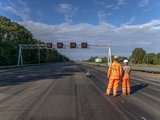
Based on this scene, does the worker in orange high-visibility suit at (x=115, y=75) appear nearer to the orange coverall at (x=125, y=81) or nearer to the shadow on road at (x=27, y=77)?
the orange coverall at (x=125, y=81)

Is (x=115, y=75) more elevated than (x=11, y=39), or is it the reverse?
(x=11, y=39)

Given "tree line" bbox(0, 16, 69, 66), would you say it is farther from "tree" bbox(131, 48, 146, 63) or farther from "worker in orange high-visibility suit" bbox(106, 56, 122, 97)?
"tree" bbox(131, 48, 146, 63)

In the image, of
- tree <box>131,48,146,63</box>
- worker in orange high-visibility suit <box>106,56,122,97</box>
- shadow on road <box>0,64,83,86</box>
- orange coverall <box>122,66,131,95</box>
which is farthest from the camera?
tree <box>131,48,146,63</box>

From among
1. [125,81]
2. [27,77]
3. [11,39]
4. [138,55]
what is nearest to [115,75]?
[125,81]

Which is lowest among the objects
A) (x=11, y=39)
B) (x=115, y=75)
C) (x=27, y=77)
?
(x=27, y=77)

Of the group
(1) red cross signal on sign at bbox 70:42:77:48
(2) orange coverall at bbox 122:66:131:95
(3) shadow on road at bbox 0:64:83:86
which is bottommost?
(3) shadow on road at bbox 0:64:83:86

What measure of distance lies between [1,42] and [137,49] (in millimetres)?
134254

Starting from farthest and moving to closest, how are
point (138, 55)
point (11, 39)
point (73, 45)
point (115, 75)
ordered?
point (138, 55) < point (11, 39) < point (73, 45) < point (115, 75)

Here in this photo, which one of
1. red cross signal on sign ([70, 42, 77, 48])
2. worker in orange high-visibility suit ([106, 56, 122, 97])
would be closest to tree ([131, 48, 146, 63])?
red cross signal on sign ([70, 42, 77, 48])

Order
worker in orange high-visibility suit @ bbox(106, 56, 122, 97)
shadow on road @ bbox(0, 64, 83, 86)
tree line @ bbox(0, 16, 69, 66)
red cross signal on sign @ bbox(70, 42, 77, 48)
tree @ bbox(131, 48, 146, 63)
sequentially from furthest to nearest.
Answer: tree @ bbox(131, 48, 146, 63) → red cross signal on sign @ bbox(70, 42, 77, 48) → tree line @ bbox(0, 16, 69, 66) → shadow on road @ bbox(0, 64, 83, 86) → worker in orange high-visibility suit @ bbox(106, 56, 122, 97)

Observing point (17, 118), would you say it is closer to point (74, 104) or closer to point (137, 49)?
point (74, 104)

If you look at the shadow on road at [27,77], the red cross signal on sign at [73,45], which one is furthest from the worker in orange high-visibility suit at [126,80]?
the red cross signal on sign at [73,45]

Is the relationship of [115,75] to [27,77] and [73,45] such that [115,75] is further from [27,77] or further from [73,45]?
[73,45]

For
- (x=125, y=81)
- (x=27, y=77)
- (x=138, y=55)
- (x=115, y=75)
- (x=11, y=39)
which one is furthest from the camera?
(x=138, y=55)
